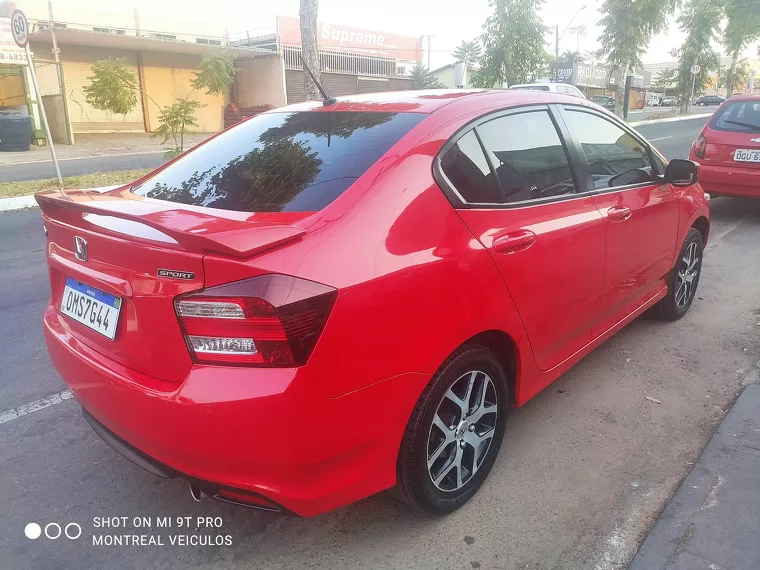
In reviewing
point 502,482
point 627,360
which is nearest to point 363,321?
point 502,482

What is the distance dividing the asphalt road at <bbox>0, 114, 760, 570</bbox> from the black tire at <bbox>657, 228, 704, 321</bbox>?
40cm

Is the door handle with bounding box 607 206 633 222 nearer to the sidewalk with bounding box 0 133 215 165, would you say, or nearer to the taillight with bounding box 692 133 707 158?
the taillight with bounding box 692 133 707 158

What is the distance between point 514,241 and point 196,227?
1278mm

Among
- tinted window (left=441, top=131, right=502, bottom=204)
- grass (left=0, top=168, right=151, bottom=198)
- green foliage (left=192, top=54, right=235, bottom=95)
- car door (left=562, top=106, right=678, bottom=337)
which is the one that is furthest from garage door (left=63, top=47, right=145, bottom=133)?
tinted window (left=441, top=131, right=502, bottom=204)

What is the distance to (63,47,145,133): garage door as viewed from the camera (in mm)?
24938

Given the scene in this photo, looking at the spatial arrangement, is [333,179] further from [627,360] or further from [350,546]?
[627,360]

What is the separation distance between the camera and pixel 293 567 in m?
2.15

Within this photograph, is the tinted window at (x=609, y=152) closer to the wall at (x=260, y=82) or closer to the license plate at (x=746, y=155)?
the license plate at (x=746, y=155)

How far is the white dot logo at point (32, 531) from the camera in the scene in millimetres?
2293

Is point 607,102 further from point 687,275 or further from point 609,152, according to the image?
point 609,152

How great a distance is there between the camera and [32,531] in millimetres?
2318

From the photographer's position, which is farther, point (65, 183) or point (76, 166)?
point (76, 166)

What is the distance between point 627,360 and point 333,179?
8.53ft

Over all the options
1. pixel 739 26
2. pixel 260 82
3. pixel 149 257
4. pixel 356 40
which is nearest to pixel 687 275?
pixel 149 257
